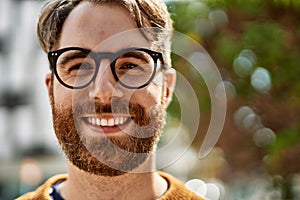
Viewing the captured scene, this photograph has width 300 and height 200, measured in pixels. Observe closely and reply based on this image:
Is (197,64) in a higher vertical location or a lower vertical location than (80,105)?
lower

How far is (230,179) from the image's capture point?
3697 millimetres

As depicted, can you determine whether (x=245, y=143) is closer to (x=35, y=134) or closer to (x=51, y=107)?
(x=51, y=107)

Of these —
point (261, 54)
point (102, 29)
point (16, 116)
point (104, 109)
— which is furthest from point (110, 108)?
point (16, 116)

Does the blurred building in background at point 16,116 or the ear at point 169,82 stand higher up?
the ear at point 169,82

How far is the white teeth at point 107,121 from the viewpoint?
3.07ft

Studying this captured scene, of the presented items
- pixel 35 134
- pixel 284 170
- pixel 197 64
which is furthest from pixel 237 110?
pixel 35 134

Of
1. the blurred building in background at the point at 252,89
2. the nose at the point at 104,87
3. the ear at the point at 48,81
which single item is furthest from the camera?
the blurred building in background at the point at 252,89

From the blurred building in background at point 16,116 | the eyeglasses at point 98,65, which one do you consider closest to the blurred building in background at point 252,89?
the eyeglasses at point 98,65

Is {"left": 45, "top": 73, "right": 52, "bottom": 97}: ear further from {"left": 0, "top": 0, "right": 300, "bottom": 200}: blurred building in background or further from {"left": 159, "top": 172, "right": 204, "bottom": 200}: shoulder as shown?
{"left": 0, "top": 0, "right": 300, "bottom": 200}: blurred building in background

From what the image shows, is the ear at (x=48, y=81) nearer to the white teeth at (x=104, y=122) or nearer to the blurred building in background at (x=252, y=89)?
the white teeth at (x=104, y=122)

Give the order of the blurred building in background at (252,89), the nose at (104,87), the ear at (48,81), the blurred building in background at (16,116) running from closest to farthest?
the nose at (104,87)
the ear at (48,81)
the blurred building in background at (252,89)
the blurred building in background at (16,116)

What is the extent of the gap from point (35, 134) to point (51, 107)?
5.97m

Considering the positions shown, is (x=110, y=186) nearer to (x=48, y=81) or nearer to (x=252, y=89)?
(x=48, y=81)

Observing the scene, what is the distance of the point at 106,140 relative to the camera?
0.94m
